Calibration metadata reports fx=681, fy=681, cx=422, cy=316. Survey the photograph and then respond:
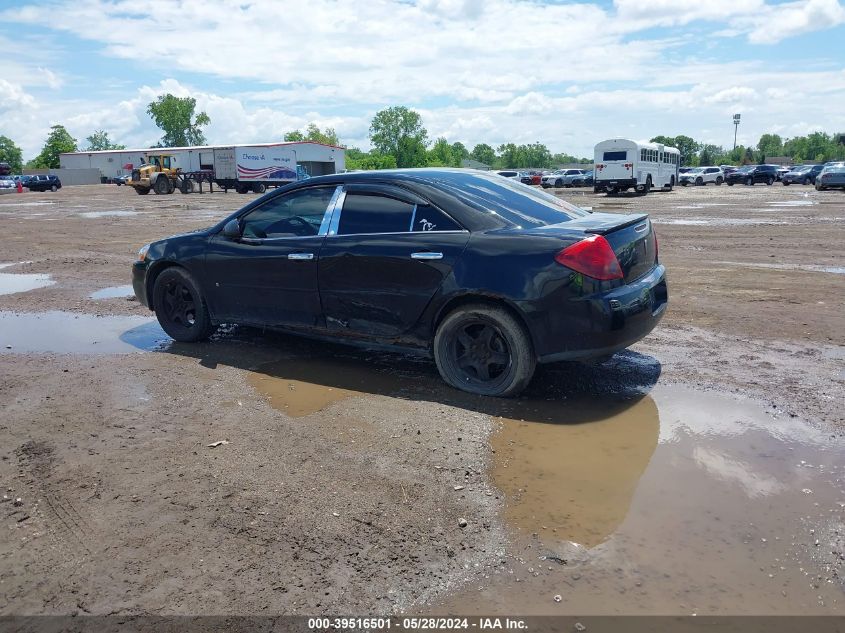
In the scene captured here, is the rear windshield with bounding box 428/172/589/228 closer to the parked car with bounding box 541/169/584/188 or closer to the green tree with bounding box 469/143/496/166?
the parked car with bounding box 541/169/584/188

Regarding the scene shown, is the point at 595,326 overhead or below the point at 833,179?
below

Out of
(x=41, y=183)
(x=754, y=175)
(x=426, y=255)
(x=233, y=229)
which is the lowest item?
(x=426, y=255)

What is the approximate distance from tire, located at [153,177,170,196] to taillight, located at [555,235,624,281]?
146ft

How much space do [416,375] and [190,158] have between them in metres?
55.9

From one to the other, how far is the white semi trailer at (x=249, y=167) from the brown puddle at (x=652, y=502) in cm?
4718

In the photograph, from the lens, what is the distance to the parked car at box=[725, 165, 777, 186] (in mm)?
54812

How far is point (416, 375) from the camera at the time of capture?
544 cm

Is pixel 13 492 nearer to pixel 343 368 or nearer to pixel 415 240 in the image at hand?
pixel 343 368

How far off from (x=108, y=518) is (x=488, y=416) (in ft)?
7.64

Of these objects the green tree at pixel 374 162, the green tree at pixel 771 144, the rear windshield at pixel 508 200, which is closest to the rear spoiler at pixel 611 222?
the rear windshield at pixel 508 200

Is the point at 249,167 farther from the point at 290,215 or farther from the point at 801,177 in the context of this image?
the point at 290,215

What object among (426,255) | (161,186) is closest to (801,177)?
(161,186)

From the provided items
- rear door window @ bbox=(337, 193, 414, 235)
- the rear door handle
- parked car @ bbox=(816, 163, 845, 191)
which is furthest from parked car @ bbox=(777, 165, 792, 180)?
the rear door handle

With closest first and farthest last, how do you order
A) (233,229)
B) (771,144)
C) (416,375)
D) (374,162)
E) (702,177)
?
(416,375), (233,229), (702,177), (374,162), (771,144)
